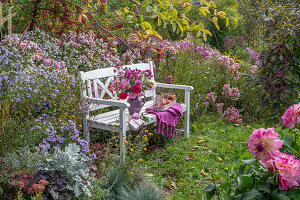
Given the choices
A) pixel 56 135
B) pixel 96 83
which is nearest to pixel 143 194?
pixel 56 135

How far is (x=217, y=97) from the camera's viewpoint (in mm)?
6332

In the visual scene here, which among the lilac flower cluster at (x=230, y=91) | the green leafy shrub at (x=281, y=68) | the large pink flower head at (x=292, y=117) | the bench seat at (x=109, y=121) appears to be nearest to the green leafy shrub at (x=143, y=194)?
the bench seat at (x=109, y=121)

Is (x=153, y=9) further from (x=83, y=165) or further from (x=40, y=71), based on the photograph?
(x=40, y=71)

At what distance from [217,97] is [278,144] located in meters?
5.12

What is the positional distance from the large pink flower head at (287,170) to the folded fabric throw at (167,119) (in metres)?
2.81

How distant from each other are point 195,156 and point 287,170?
2878mm

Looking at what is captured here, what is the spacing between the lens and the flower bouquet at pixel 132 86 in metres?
3.96

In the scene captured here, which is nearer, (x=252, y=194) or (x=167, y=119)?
(x=252, y=194)

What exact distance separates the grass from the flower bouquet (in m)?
0.70

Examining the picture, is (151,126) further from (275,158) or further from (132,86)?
(275,158)

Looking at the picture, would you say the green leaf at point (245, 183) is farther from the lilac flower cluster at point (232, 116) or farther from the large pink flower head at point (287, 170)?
the lilac flower cluster at point (232, 116)

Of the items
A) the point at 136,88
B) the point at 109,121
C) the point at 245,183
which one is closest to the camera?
the point at 245,183

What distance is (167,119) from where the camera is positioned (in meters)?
Answer: 4.18

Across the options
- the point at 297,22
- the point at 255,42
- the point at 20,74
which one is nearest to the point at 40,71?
the point at 20,74
